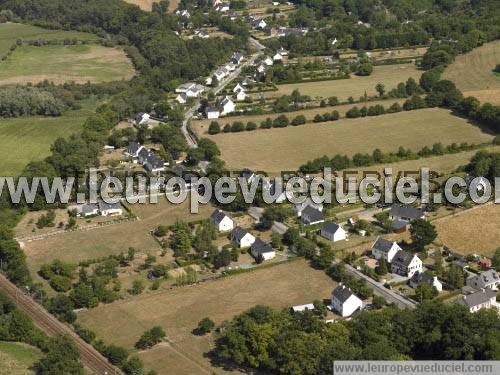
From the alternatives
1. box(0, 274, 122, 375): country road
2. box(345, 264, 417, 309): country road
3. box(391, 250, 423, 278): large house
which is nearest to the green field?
box(0, 274, 122, 375): country road

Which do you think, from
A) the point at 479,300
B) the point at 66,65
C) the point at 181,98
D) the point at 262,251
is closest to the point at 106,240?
the point at 262,251

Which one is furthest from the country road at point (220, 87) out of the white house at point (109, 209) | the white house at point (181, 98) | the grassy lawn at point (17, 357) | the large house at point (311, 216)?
the grassy lawn at point (17, 357)

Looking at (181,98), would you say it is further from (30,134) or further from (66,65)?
(66,65)

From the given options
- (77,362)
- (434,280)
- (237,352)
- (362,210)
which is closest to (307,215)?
(362,210)

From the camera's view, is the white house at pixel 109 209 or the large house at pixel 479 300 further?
the white house at pixel 109 209

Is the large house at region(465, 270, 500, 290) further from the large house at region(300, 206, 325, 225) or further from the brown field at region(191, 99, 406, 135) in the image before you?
the brown field at region(191, 99, 406, 135)

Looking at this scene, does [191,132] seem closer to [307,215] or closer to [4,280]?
[307,215]

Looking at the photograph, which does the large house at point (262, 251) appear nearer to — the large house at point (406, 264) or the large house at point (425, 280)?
the large house at point (406, 264)
